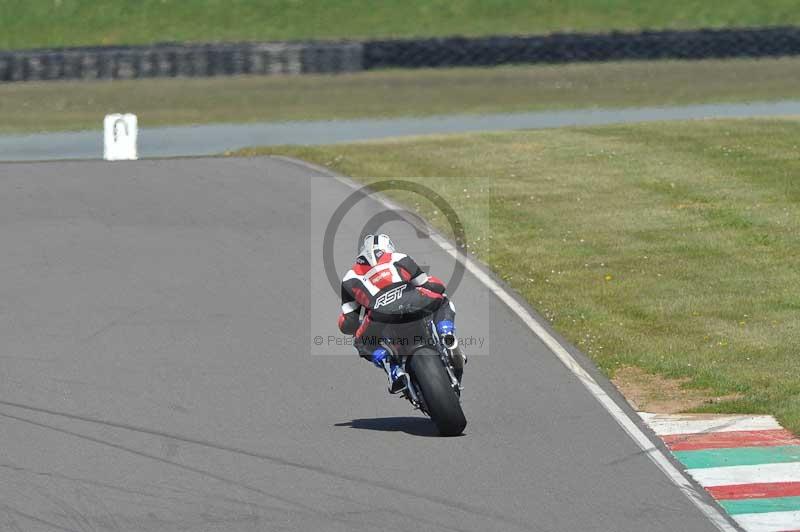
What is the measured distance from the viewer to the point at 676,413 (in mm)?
14141

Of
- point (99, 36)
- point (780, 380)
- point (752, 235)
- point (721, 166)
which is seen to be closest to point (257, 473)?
point (780, 380)

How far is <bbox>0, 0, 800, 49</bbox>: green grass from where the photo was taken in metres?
48.6

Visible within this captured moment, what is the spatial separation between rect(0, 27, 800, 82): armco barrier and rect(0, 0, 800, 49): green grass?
7.94 meters

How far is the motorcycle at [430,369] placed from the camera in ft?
40.4

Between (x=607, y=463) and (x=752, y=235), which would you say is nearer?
(x=607, y=463)

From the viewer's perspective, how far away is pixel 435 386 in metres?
12.3

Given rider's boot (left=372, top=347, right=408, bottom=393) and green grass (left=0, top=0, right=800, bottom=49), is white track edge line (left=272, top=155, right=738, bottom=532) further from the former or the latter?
green grass (left=0, top=0, right=800, bottom=49)

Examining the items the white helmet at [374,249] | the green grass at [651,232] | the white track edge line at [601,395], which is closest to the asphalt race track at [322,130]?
the green grass at [651,232]

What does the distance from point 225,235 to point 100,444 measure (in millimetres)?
9395

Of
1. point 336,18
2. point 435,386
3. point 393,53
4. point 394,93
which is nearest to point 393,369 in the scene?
point 435,386

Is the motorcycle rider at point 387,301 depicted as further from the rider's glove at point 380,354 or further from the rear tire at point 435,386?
the rear tire at point 435,386

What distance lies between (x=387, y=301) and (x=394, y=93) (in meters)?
26.6

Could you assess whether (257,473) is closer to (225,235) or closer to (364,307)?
(364,307)

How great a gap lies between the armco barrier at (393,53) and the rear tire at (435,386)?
28.2 metres
